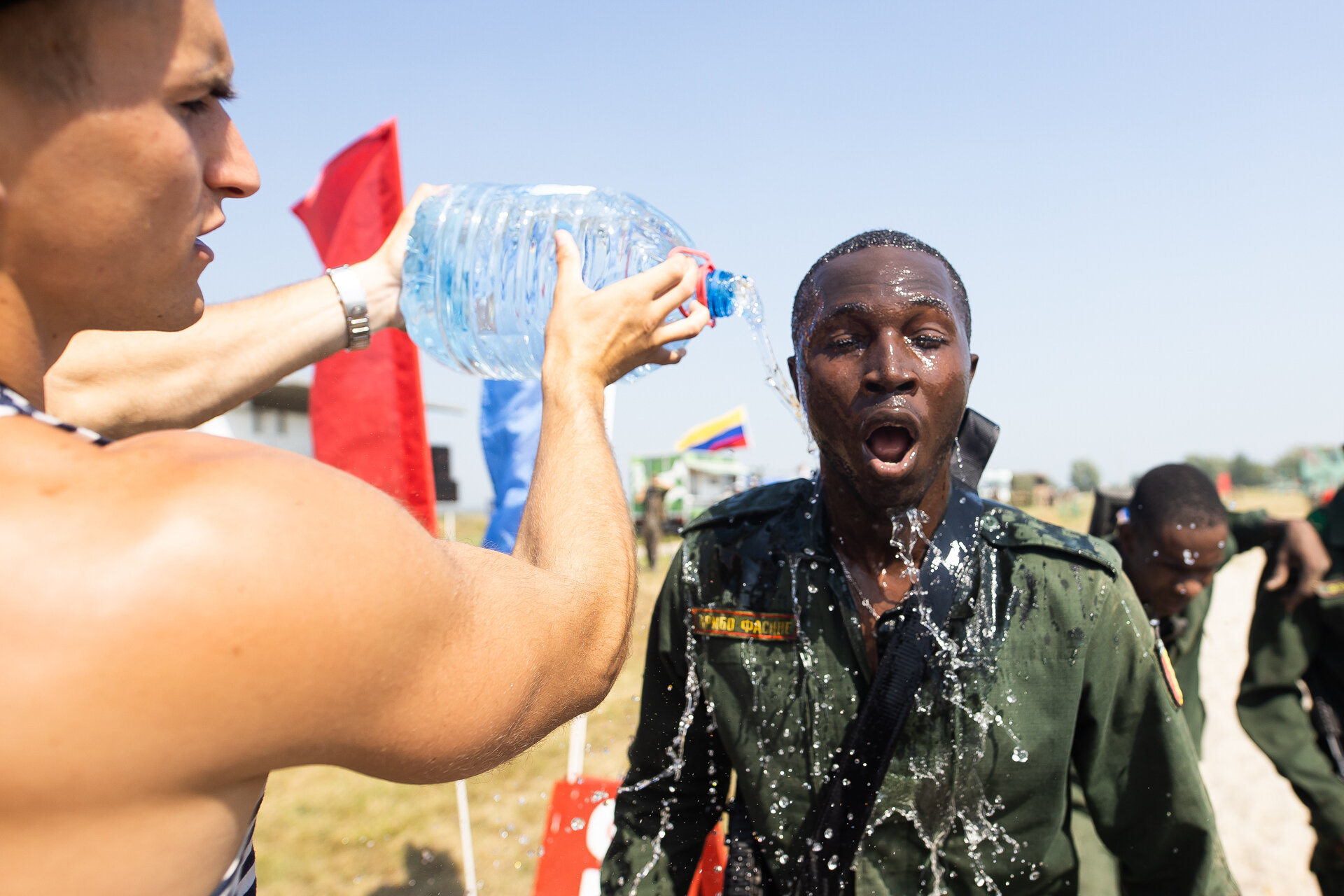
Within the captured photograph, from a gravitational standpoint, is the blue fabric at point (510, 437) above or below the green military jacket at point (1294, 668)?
above

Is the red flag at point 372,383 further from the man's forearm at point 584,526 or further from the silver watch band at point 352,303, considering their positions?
the man's forearm at point 584,526

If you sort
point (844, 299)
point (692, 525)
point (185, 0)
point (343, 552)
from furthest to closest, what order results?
point (692, 525)
point (844, 299)
point (185, 0)
point (343, 552)

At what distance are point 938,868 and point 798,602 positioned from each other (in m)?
0.73

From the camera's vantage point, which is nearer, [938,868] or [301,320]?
[938,868]

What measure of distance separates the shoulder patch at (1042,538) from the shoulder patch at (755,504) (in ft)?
1.80

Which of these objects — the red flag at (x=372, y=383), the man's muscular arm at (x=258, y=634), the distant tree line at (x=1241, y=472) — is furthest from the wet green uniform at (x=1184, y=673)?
the distant tree line at (x=1241, y=472)

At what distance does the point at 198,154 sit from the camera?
1191 mm

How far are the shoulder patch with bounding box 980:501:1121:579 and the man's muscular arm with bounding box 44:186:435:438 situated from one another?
1883 millimetres

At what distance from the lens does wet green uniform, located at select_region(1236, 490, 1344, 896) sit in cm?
389

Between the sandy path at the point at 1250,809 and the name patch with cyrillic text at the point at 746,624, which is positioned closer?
the name patch with cyrillic text at the point at 746,624

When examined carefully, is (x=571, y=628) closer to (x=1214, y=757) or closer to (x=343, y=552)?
(x=343, y=552)

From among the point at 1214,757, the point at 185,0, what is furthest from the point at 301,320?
the point at 1214,757

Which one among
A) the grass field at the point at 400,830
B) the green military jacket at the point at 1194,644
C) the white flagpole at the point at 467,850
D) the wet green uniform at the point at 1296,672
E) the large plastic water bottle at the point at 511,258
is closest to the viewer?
the large plastic water bottle at the point at 511,258

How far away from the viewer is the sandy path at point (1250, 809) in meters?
5.40
